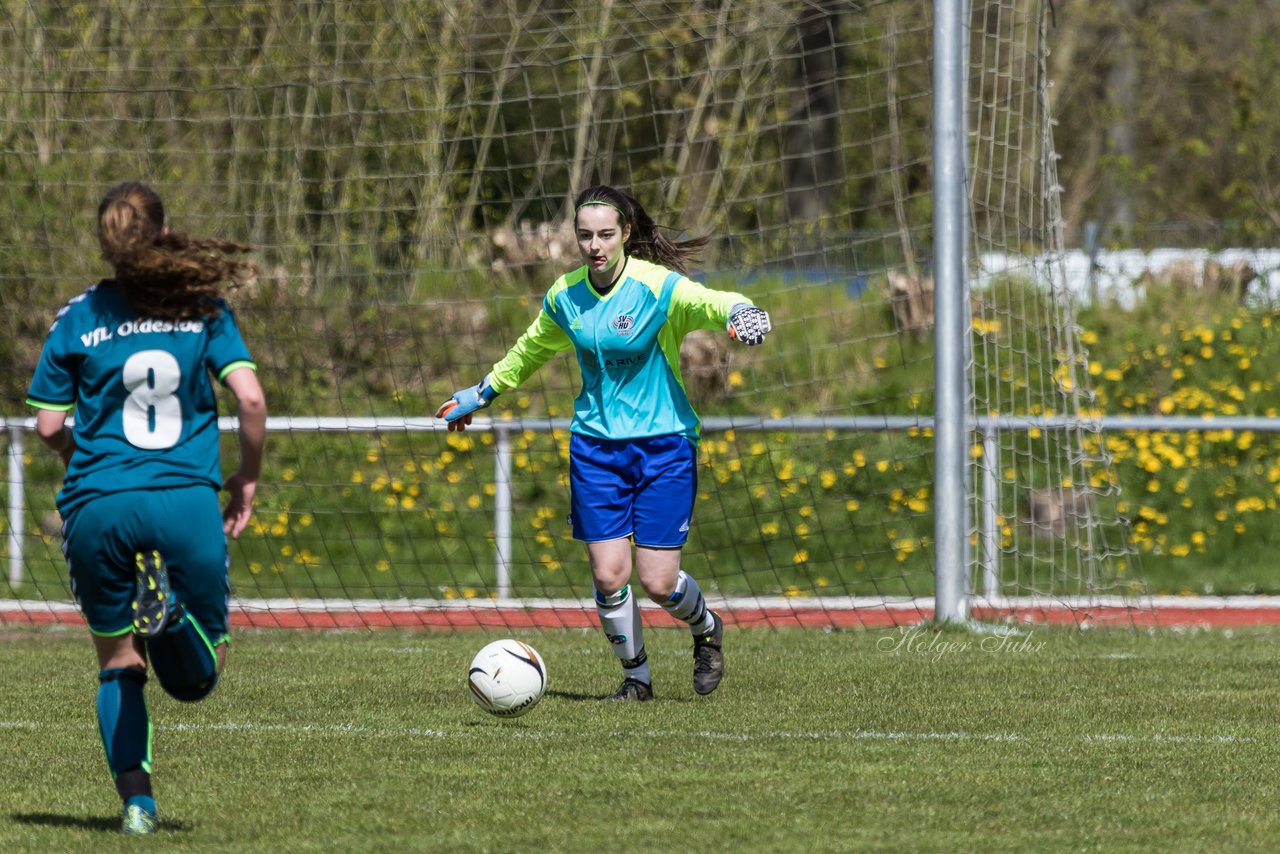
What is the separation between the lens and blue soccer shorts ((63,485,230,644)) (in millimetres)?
4371

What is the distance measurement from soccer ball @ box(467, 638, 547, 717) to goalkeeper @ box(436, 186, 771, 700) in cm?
53

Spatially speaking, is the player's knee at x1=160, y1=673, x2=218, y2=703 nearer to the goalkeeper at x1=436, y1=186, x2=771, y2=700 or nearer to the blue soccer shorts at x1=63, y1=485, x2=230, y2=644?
the blue soccer shorts at x1=63, y1=485, x2=230, y2=644

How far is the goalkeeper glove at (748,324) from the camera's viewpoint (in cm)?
624

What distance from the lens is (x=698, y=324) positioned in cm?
683

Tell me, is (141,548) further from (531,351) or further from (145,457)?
(531,351)

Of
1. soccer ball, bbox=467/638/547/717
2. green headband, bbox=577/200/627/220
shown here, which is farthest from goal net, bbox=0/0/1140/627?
soccer ball, bbox=467/638/547/717

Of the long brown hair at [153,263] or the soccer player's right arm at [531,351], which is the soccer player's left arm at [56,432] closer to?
the long brown hair at [153,263]

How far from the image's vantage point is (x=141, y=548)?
440 centimetres

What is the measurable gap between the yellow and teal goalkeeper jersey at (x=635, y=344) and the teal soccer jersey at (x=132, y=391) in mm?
2408

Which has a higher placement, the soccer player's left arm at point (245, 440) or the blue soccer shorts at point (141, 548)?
the soccer player's left arm at point (245, 440)

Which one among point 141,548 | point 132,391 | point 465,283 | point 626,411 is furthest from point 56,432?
point 465,283

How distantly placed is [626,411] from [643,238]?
2.46 feet

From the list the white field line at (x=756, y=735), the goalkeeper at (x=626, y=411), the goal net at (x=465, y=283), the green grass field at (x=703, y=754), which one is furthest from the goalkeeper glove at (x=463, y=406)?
the goal net at (x=465, y=283)

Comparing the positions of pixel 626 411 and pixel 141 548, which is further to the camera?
pixel 626 411
